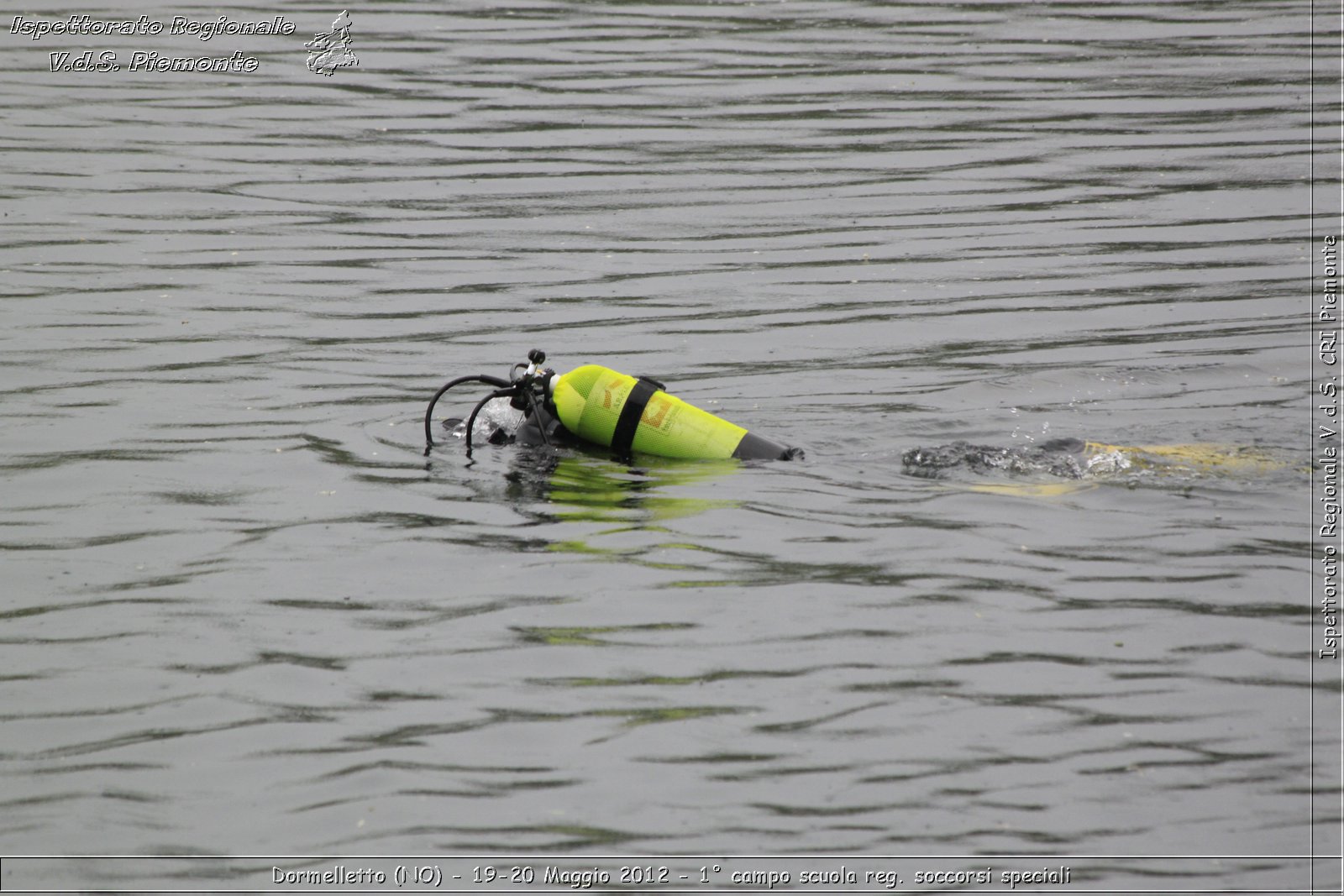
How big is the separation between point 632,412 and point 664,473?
1.08 ft

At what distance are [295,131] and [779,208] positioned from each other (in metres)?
4.56

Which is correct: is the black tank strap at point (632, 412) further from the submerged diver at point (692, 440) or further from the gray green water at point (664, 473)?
the gray green water at point (664, 473)

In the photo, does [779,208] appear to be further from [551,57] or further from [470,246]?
[551,57]

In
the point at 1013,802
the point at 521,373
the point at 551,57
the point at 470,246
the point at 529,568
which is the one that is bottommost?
the point at 1013,802

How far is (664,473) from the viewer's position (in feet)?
24.5

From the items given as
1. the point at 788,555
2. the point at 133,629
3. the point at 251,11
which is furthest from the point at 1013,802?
the point at 251,11

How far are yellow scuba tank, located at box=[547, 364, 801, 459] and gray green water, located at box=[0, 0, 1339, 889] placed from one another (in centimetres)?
12

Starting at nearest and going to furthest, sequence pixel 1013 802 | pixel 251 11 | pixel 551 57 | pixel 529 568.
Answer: pixel 1013 802 → pixel 529 568 → pixel 551 57 → pixel 251 11

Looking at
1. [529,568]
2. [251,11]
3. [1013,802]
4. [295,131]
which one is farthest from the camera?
[251,11]

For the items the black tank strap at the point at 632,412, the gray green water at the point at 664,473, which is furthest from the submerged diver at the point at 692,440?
the gray green water at the point at 664,473

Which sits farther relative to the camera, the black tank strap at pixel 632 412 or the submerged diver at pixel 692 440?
the black tank strap at pixel 632 412

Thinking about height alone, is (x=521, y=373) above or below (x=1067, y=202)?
below

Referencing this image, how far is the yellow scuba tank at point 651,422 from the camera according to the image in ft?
24.7

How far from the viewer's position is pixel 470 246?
11.2 m
